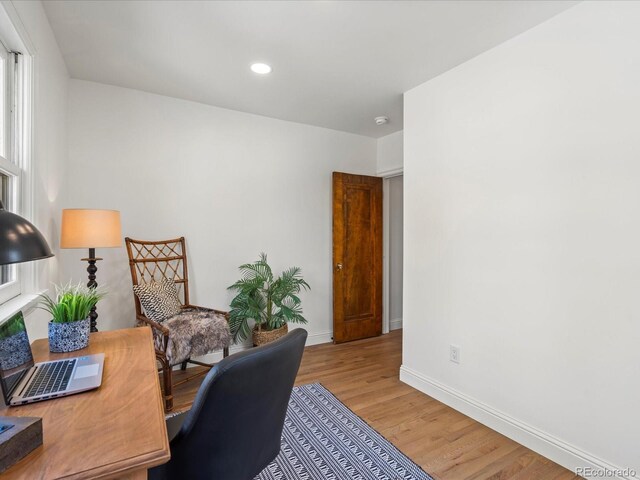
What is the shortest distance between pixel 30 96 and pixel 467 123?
8.74ft

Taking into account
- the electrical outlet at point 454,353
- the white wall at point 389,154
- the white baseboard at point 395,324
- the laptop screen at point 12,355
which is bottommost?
the white baseboard at point 395,324

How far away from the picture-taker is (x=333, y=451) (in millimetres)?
2012

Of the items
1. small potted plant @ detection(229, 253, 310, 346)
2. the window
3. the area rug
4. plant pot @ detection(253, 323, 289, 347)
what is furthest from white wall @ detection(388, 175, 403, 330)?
the window

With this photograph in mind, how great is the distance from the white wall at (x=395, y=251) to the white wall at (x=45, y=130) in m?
3.61

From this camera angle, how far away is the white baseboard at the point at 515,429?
1791 millimetres

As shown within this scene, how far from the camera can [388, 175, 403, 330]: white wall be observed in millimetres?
4645

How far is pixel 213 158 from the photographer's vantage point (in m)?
3.38

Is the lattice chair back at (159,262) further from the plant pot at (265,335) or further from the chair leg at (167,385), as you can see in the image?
the plant pot at (265,335)

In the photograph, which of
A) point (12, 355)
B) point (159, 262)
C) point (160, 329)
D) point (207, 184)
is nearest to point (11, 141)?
point (12, 355)

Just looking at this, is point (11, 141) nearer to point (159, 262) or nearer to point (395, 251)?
point (159, 262)

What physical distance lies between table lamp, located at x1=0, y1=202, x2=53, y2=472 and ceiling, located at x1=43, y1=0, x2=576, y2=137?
163cm

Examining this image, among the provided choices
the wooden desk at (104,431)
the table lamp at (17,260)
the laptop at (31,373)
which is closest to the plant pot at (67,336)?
the laptop at (31,373)

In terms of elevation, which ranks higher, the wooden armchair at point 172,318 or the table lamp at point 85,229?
the table lamp at point 85,229

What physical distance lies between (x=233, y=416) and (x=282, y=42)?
7.26ft
